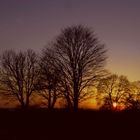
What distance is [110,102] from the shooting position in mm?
51844

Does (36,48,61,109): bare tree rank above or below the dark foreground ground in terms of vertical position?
above

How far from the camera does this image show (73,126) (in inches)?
626

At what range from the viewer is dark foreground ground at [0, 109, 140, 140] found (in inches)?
561

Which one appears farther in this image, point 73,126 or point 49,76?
point 49,76

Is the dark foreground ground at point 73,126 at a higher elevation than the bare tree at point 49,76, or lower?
lower

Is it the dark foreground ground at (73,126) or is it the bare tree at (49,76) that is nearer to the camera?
the dark foreground ground at (73,126)

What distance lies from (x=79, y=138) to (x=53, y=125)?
9.79ft

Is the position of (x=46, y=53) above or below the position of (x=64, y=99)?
above

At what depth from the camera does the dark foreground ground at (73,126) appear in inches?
561

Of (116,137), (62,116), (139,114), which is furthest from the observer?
(62,116)

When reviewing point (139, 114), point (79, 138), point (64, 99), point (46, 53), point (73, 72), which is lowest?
point (79, 138)

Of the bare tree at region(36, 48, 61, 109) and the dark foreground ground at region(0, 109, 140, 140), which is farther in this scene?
the bare tree at region(36, 48, 61, 109)

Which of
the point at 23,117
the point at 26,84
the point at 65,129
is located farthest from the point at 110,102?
the point at 65,129

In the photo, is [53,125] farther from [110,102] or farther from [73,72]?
[110,102]
